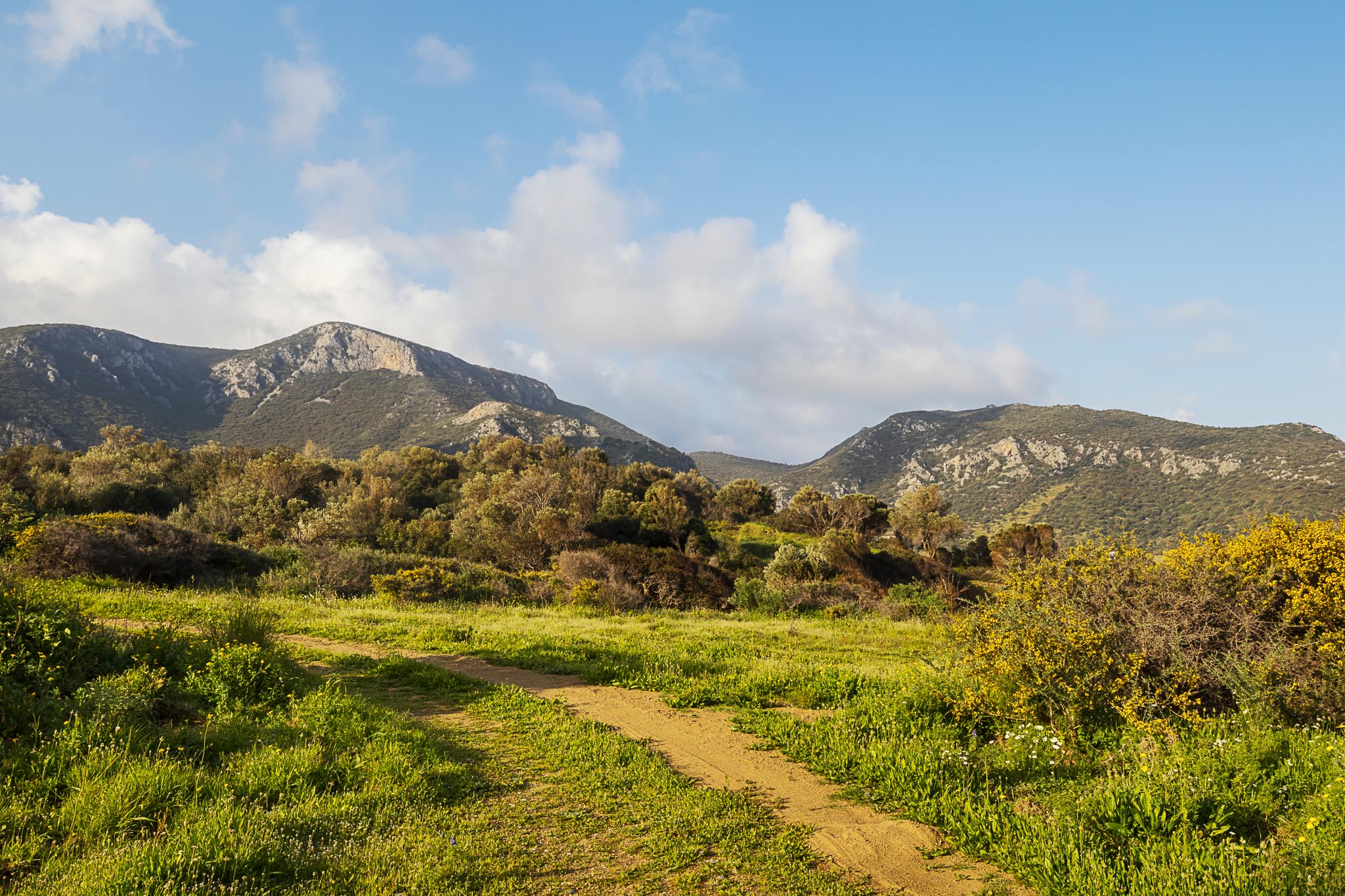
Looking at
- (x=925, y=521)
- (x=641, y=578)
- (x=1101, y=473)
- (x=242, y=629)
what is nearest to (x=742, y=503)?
(x=925, y=521)

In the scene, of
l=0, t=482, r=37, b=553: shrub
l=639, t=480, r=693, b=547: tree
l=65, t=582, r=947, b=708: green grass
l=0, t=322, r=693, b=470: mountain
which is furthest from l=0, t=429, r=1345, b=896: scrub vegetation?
l=0, t=322, r=693, b=470: mountain

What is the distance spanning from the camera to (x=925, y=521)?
4938 centimetres

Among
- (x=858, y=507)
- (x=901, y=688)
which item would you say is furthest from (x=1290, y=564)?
(x=858, y=507)

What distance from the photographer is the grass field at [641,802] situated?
13.8 ft

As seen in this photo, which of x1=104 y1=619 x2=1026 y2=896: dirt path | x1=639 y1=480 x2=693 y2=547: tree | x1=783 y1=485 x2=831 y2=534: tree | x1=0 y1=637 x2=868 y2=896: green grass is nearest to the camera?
x1=0 y1=637 x2=868 y2=896: green grass

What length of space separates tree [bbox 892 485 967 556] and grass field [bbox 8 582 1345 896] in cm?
4222

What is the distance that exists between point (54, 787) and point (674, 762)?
5.22 m

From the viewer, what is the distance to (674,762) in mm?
6895

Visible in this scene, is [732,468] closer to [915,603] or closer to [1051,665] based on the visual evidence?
[915,603]

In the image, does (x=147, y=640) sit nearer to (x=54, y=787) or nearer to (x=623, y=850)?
(x=54, y=787)

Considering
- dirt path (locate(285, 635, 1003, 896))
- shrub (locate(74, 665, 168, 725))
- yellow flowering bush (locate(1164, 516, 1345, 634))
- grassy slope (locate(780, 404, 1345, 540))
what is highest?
grassy slope (locate(780, 404, 1345, 540))

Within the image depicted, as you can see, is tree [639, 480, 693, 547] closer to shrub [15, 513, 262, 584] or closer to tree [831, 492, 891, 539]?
tree [831, 492, 891, 539]

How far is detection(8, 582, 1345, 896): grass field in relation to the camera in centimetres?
419

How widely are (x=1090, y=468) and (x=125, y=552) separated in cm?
10995
